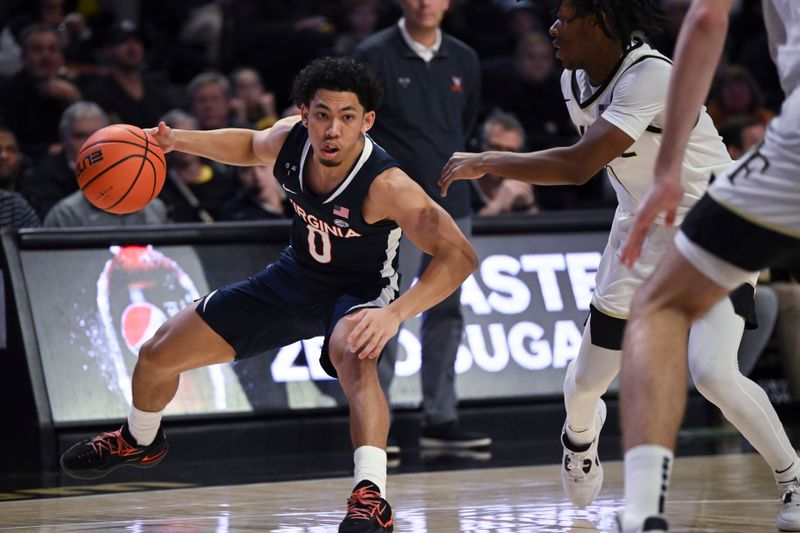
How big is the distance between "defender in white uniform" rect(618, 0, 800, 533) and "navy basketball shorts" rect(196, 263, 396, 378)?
6.33ft

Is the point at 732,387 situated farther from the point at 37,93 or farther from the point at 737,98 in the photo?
the point at 37,93

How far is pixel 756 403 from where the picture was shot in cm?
505

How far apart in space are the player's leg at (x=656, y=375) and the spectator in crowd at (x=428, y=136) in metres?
4.01

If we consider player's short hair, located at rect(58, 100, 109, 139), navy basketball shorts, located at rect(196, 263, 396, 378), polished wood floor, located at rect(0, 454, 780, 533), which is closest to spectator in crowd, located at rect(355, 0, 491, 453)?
polished wood floor, located at rect(0, 454, 780, 533)

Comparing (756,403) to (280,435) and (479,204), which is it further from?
(479,204)

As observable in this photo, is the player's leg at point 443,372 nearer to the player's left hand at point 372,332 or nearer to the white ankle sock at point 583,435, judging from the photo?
the white ankle sock at point 583,435

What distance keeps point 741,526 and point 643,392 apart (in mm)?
1782

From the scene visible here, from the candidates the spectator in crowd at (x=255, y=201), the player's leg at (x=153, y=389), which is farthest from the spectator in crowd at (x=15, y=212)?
the player's leg at (x=153, y=389)

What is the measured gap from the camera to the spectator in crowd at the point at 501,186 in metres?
8.93

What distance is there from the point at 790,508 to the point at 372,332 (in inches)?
65.2

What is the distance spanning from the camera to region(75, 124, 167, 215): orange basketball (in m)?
5.46

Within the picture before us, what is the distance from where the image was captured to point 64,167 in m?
8.63

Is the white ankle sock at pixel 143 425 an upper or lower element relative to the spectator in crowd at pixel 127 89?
lower

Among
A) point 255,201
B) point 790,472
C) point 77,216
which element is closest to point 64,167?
point 77,216
